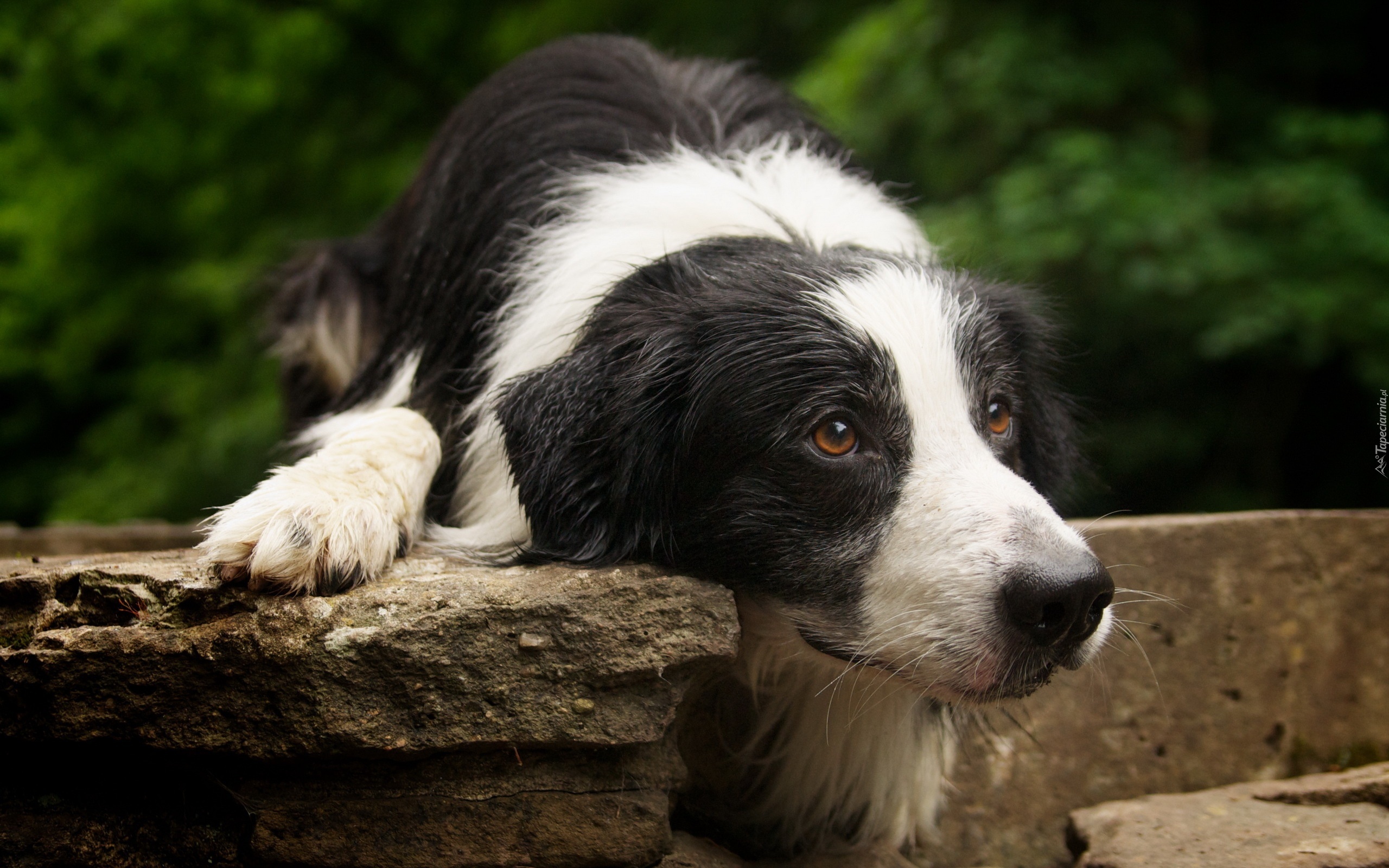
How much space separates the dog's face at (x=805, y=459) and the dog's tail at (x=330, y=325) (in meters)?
1.69

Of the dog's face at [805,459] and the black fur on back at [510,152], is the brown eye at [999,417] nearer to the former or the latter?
the dog's face at [805,459]

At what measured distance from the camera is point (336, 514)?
217 centimetres

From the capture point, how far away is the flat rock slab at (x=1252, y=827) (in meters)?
2.07

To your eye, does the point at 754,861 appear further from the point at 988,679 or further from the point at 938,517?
the point at 938,517

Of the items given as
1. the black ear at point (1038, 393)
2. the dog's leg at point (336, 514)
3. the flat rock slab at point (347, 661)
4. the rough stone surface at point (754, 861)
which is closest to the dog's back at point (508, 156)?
the dog's leg at point (336, 514)

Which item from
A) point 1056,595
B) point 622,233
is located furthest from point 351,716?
point 622,233

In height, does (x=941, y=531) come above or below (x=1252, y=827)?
above

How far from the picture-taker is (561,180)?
2918mm

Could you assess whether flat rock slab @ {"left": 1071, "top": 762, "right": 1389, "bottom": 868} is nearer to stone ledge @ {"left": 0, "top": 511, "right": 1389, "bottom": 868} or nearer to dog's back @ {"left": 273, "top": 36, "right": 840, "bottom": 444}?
stone ledge @ {"left": 0, "top": 511, "right": 1389, "bottom": 868}

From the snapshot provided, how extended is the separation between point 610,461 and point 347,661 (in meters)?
0.60

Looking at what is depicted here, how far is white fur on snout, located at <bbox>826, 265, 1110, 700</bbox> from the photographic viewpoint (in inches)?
76.7

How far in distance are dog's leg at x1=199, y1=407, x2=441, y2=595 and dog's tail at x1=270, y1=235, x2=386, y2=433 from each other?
114 centimetres

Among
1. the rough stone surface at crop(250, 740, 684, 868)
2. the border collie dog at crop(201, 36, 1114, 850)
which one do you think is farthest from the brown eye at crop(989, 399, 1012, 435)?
the rough stone surface at crop(250, 740, 684, 868)

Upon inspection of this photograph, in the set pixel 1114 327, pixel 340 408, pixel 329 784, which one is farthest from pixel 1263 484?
pixel 329 784
